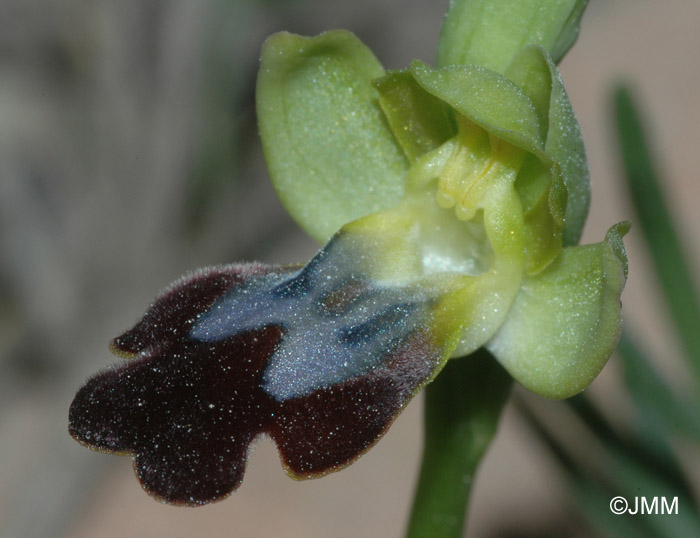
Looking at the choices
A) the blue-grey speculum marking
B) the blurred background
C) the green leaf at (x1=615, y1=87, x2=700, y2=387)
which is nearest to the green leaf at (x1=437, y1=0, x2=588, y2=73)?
the blue-grey speculum marking

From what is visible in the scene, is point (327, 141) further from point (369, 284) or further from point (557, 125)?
point (557, 125)

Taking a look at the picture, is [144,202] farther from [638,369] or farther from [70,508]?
[638,369]

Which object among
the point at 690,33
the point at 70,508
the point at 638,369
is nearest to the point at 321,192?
the point at 638,369

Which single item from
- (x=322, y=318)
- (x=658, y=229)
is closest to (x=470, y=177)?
(x=322, y=318)

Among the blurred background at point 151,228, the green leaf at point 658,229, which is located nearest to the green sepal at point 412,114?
the green leaf at point 658,229

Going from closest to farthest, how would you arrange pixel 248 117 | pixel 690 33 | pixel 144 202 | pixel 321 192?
pixel 321 192 → pixel 144 202 → pixel 248 117 → pixel 690 33

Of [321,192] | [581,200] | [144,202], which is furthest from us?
[144,202]

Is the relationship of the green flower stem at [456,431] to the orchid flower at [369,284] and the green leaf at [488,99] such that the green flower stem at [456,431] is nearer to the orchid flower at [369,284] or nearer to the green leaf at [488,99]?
the orchid flower at [369,284]
